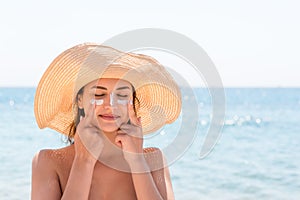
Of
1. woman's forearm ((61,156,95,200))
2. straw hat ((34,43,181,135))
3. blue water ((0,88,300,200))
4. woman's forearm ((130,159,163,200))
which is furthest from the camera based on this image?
blue water ((0,88,300,200))

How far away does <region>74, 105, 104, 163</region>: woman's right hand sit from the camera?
9.30 feet

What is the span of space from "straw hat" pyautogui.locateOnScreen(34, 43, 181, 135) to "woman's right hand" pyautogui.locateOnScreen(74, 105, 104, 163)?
0.25 m

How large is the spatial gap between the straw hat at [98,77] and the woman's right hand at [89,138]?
0.25 meters

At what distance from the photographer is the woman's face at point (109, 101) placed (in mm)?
2871

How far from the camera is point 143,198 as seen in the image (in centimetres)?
295

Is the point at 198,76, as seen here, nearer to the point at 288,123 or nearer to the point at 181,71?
the point at 181,71

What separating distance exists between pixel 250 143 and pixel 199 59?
1418cm

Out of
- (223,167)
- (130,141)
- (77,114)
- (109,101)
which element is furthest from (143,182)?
(223,167)

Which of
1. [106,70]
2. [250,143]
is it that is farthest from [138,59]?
[250,143]

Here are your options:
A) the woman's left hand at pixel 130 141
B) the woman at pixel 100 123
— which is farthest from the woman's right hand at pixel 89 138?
the woman's left hand at pixel 130 141

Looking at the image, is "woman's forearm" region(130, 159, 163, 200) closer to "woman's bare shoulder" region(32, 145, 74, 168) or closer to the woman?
the woman

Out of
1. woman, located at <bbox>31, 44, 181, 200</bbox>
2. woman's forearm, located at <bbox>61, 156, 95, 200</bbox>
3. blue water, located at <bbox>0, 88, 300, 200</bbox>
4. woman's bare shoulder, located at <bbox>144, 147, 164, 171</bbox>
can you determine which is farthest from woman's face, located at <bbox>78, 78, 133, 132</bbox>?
blue water, located at <bbox>0, 88, 300, 200</bbox>

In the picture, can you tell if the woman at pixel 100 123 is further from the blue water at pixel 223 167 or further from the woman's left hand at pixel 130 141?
the blue water at pixel 223 167

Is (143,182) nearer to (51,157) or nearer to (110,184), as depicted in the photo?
(110,184)
